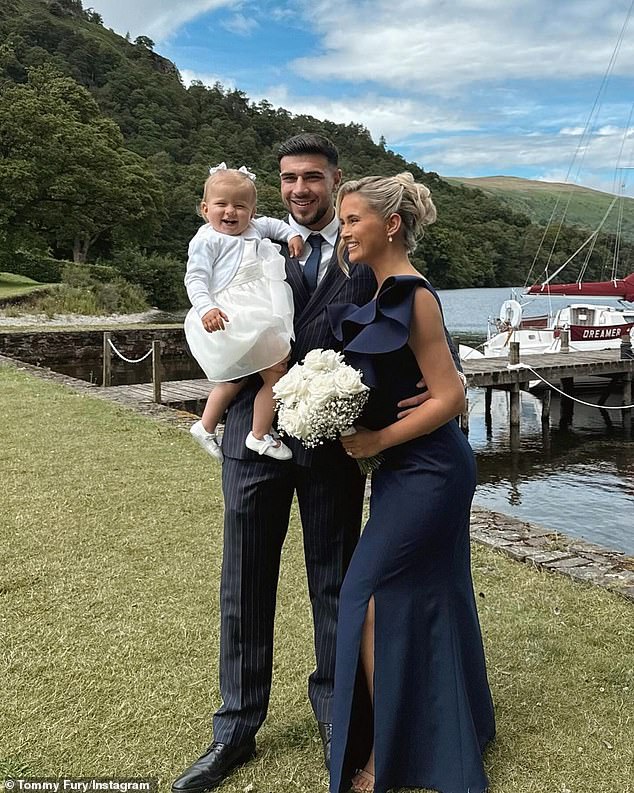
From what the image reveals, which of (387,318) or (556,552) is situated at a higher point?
(387,318)

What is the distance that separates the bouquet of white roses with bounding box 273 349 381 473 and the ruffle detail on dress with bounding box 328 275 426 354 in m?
0.10

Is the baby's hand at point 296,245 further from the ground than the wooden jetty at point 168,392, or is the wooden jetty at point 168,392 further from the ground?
the baby's hand at point 296,245

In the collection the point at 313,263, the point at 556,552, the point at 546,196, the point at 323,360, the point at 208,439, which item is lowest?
the point at 556,552

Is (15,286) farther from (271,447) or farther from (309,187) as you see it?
(271,447)

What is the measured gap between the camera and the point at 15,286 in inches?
1294

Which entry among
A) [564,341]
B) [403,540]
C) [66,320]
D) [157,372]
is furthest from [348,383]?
[66,320]

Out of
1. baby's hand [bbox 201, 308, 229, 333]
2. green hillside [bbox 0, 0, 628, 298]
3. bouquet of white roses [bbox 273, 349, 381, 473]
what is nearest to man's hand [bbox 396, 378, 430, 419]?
bouquet of white roses [bbox 273, 349, 381, 473]

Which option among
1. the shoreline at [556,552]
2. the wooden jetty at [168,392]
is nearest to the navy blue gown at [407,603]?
the shoreline at [556,552]

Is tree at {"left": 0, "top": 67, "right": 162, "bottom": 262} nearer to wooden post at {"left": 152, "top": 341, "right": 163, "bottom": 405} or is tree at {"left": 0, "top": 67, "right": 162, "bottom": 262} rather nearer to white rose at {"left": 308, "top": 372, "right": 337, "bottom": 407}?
wooden post at {"left": 152, "top": 341, "right": 163, "bottom": 405}

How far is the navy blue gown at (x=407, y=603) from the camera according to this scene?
2482 millimetres

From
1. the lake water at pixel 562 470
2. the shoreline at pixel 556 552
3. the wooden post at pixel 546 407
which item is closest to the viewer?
the shoreline at pixel 556 552

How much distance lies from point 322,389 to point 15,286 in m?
33.4

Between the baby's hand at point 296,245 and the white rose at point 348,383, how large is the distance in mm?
620

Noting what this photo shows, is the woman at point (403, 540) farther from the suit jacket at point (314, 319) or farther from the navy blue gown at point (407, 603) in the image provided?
the suit jacket at point (314, 319)
